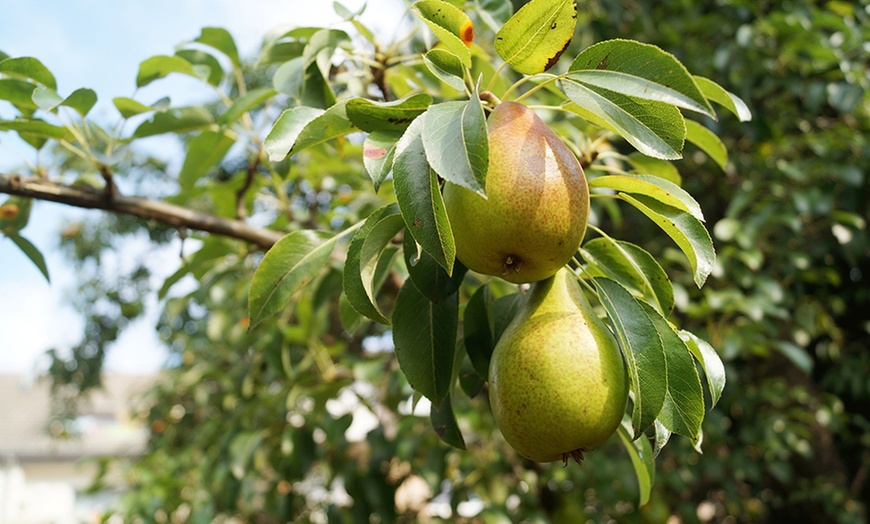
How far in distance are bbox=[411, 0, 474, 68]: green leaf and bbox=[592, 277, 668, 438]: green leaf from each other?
317mm

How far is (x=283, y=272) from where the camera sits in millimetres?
908

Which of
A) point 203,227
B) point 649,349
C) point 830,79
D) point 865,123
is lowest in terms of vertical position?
point 865,123

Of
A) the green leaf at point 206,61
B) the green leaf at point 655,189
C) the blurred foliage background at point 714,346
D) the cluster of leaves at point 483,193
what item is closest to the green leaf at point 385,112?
the cluster of leaves at point 483,193

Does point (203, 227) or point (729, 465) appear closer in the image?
point (203, 227)

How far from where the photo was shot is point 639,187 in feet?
2.51

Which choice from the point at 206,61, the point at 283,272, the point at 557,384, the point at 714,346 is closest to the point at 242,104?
the point at 206,61

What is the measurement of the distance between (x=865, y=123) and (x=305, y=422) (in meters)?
2.27

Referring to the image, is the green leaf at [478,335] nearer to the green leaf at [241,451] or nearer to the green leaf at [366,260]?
the green leaf at [366,260]

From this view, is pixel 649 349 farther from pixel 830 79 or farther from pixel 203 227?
pixel 830 79

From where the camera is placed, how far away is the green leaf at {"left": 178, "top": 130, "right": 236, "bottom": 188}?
1.36 m

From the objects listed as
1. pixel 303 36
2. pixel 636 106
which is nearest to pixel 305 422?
pixel 303 36

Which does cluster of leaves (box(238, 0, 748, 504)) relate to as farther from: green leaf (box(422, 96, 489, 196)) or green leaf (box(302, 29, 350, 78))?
green leaf (box(302, 29, 350, 78))

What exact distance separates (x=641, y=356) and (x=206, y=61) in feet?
3.61

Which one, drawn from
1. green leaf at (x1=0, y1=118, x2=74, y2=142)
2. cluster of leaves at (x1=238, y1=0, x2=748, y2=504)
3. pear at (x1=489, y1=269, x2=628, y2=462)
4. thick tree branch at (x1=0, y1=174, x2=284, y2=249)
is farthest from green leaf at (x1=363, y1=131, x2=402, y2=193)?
green leaf at (x1=0, y1=118, x2=74, y2=142)
